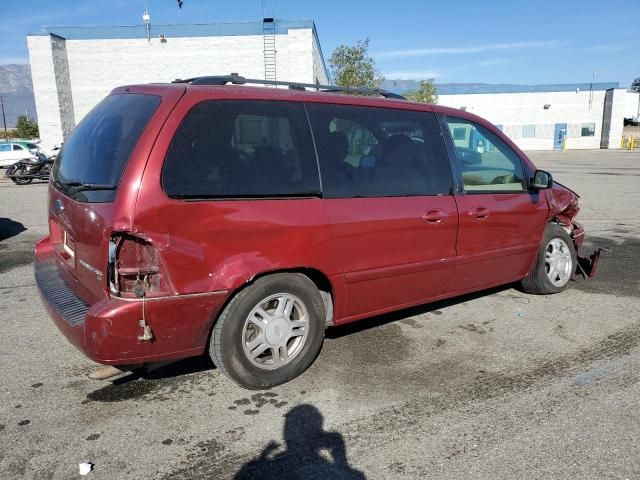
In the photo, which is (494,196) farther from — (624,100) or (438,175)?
(624,100)

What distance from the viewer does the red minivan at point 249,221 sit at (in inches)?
111

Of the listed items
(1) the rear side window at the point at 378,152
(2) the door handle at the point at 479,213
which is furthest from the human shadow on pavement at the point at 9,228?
(2) the door handle at the point at 479,213

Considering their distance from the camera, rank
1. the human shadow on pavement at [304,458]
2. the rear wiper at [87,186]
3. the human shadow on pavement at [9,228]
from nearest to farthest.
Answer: the human shadow on pavement at [304,458]
the rear wiper at [87,186]
the human shadow on pavement at [9,228]

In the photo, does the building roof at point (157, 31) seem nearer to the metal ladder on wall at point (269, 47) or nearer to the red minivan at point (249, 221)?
the metal ladder on wall at point (269, 47)

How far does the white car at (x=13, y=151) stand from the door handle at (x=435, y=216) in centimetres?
2484

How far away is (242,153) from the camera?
3.11 m

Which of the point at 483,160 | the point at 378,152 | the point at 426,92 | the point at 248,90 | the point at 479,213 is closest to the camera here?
the point at 248,90

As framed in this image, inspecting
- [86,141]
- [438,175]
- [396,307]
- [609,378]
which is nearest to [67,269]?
[86,141]

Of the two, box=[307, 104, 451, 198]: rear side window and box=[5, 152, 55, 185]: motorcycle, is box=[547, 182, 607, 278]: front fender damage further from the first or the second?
box=[5, 152, 55, 185]: motorcycle

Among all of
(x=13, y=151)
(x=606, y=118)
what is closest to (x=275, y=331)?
(x=13, y=151)

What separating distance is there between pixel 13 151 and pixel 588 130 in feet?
150

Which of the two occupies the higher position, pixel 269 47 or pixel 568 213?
pixel 269 47

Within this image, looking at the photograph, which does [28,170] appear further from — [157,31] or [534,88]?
[534,88]

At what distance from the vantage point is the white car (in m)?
24.3
